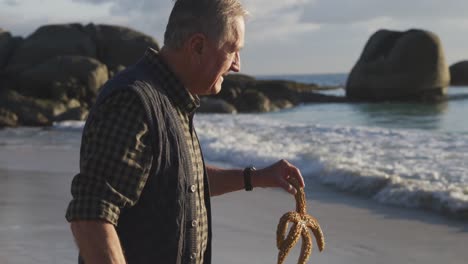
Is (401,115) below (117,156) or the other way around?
below

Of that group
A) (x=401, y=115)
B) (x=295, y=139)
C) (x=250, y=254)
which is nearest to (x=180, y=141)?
(x=250, y=254)

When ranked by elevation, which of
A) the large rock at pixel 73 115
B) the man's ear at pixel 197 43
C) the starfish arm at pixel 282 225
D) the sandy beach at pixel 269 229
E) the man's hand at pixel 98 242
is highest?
the man's ear at pixel 197 43

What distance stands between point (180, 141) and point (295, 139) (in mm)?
12862

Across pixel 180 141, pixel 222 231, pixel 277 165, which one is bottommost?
pixel 222 231

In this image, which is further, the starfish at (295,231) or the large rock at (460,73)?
the large rock at (460,73)

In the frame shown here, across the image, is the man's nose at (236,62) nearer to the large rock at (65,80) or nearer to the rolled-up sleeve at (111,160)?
the rolled-up sleeve at (111,160)

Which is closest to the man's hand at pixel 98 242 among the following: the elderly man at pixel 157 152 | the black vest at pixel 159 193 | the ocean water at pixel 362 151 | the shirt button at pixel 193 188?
the elderly man at pixel 157 152

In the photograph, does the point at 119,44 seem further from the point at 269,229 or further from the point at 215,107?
the point at 269,229

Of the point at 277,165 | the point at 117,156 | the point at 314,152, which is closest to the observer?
the point at 117,156

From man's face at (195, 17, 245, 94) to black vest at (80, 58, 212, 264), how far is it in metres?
0.13

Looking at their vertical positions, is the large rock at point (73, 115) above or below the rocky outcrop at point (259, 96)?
above

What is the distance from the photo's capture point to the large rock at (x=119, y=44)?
96.3 feet

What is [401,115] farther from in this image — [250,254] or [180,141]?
[180,141]

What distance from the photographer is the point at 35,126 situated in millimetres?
20891
